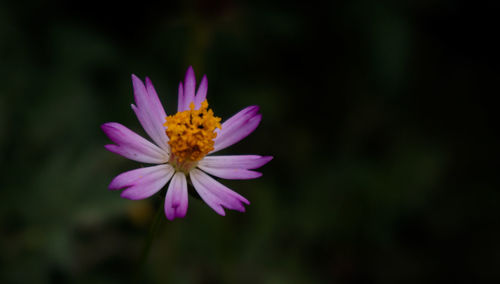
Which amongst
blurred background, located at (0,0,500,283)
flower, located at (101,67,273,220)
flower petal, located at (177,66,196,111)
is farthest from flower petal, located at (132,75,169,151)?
blurred background, located at (0,0,500,283)

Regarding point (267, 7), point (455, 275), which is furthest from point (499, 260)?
point (267, 7)

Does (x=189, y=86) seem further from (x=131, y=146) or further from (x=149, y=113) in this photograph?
(x=131, y=146)

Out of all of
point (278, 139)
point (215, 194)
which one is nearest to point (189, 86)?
point (215, 194)

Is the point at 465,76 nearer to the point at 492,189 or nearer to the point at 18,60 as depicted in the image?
the point at 492,189

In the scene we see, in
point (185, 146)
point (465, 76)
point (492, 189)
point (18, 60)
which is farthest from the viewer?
point (465, 76)

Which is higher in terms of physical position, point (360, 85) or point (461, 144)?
point (360, 85)
